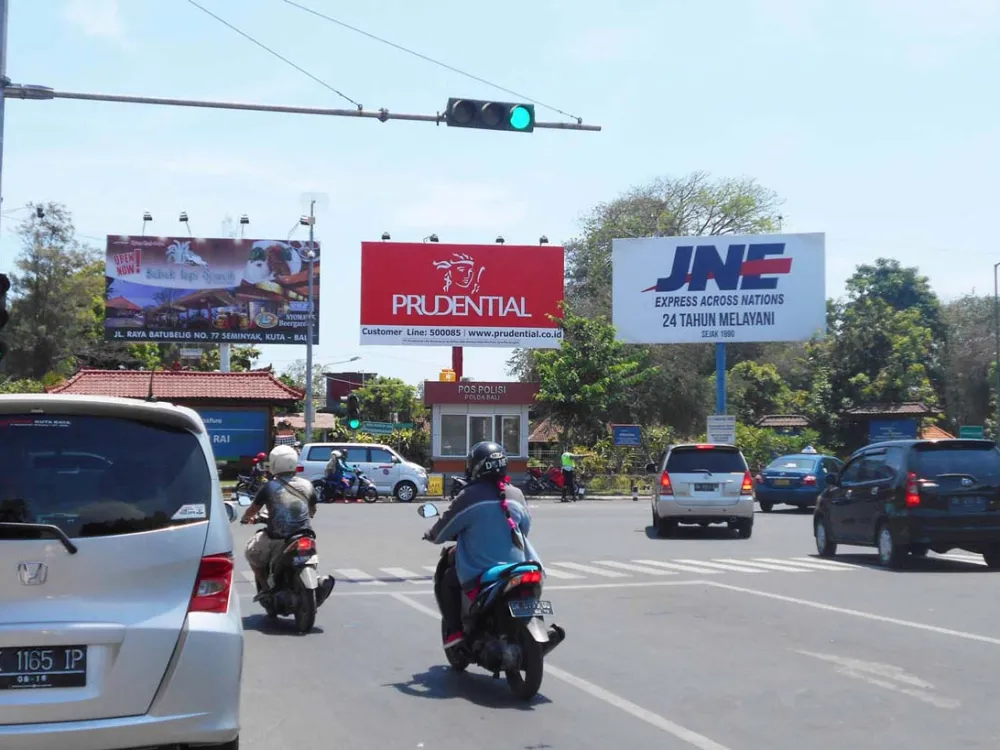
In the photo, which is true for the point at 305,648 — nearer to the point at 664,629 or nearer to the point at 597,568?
the point at 664,629

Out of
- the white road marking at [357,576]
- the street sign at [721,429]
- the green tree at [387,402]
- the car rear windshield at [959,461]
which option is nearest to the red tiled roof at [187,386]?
the street sign at [721,429]

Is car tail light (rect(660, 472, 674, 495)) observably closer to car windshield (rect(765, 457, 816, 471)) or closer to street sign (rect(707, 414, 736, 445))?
car windshield (rect(765, 457, 816, 471))

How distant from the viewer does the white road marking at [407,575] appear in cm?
1523

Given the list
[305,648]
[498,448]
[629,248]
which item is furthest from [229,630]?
[629,248]

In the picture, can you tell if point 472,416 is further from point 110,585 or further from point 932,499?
point 110,585

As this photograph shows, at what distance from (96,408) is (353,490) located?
2999 cm

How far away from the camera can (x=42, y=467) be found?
5.05 m

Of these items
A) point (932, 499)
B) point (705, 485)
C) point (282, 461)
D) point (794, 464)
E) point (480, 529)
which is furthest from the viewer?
point (794, 464)

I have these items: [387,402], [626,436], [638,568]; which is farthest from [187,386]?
[638,568]

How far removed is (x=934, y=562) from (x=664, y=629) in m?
7.80

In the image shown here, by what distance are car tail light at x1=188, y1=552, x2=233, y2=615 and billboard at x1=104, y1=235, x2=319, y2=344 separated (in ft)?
139

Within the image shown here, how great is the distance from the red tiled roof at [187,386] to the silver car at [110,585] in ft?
127

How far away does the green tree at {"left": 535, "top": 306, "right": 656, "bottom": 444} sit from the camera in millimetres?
44188

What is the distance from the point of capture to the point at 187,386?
44594mm
